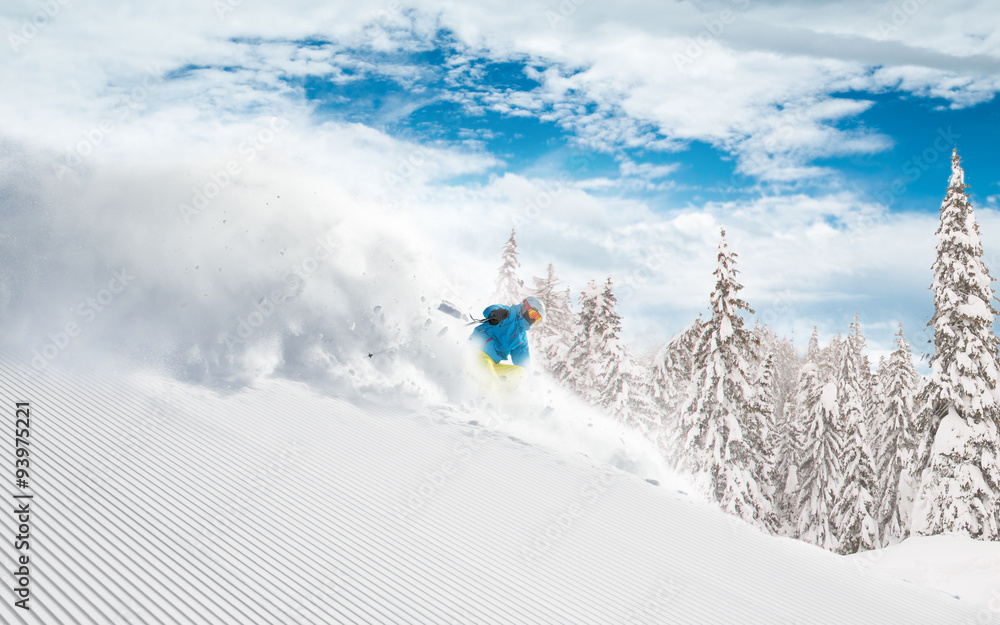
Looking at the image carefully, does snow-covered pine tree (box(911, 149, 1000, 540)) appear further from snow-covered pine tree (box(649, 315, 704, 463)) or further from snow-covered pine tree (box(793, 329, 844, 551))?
snow-covered pine tree (box(793, 329, 844, 551))

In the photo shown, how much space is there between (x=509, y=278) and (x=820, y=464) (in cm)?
1896

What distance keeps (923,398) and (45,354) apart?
23585 mm

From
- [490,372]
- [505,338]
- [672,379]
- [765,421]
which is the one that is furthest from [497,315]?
[672,379]

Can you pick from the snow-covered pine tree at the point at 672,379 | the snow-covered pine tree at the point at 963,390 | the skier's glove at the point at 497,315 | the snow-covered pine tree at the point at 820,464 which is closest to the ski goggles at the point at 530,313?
the skier's glove at the point at 497,315

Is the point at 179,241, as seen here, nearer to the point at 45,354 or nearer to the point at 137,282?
the point at 137,282

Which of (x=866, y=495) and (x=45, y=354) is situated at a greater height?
(x=45, y=354)

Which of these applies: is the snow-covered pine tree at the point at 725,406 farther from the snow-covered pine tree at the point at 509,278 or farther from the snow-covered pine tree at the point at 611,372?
the snow-covered pine tree at the point at 509,278

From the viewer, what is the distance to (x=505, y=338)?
475 inches

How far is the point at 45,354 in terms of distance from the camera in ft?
34.9

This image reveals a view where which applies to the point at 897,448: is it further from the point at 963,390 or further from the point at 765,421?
the point at 963,390

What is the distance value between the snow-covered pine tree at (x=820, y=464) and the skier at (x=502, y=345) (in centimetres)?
Answer: 1952

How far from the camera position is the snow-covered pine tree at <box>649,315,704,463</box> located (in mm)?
22156

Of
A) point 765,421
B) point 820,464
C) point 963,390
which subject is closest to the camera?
point 963,390

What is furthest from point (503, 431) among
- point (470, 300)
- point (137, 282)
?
point (137, 282)
